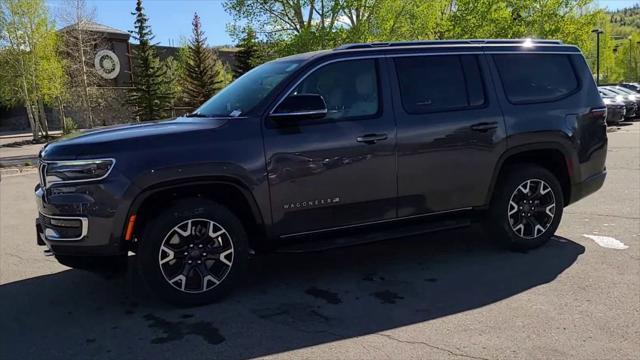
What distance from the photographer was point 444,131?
4910 mm

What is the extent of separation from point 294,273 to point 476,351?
6.71ft

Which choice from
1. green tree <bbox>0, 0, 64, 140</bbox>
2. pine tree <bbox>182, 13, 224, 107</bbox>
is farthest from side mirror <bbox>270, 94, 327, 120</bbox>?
pine tree <bbox>182, 13, 224, 107</bbox>

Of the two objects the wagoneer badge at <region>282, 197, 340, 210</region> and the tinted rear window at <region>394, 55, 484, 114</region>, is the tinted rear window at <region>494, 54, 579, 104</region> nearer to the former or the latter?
the tinted rear window at <region>394, 55, 484, 114</region>

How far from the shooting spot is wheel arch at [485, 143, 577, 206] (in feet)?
17.2

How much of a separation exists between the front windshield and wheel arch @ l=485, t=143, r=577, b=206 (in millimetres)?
2192

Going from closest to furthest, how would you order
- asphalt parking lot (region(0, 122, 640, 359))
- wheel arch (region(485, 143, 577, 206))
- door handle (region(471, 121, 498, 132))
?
asphalt parking lot (region(0, 122, 640, 359)), door handle (region(471, 121, 498, 132)), wheel arch (region(485, 143, 577, 206))

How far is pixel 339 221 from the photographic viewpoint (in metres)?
4.60

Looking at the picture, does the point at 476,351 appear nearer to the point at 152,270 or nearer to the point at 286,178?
the point at 286,178

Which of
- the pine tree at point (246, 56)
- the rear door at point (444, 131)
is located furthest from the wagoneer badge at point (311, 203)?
the pine tree at point (246, 56)

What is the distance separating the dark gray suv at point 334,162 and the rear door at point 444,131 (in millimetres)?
13

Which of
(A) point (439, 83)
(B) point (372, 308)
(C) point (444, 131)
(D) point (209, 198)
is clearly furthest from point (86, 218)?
(A) point (439, 83)

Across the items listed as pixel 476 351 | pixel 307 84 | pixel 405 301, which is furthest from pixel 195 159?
pixel 476 351

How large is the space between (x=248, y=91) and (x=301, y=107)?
30.9 inches

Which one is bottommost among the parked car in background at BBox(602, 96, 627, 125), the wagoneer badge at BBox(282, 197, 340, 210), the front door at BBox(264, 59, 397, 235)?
the parked car in background at BBox(602, 96, 627, 125)
